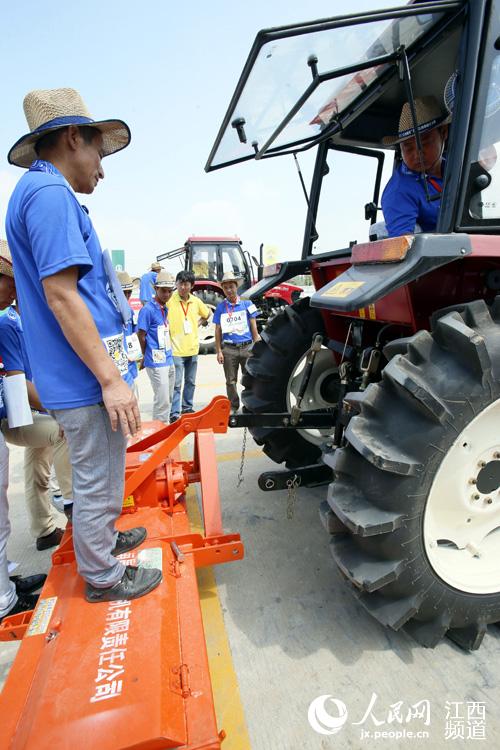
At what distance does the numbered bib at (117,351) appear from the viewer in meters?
1.60

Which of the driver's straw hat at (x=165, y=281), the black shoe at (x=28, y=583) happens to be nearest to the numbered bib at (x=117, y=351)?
the black shoe at (x=28, y=583)

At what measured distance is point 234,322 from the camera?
17.7 ft

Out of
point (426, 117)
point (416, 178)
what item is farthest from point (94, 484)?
point (426, 117)

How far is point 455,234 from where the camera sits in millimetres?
1525

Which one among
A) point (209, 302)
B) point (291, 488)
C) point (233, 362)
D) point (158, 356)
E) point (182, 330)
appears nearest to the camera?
point (291, 488)

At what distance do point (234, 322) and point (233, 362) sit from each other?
0.52m

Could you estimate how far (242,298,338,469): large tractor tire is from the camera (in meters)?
2.94

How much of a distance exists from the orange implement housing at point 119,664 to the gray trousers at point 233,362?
3.37 metres

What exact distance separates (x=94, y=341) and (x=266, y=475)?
1565 mm

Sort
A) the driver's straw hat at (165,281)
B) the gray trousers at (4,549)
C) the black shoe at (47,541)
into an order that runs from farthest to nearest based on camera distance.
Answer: the driver's straw hat at (165,281) < the black shoe at (47,541) < the gray trousers at (4,549)

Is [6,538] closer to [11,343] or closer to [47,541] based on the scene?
[47,541]

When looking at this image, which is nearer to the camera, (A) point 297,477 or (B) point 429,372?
(B) point 429,372

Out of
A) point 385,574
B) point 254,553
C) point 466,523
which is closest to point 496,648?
point 466,523

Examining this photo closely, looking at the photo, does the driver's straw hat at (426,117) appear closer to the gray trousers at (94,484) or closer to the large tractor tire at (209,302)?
the gray trousers at (94,484)
